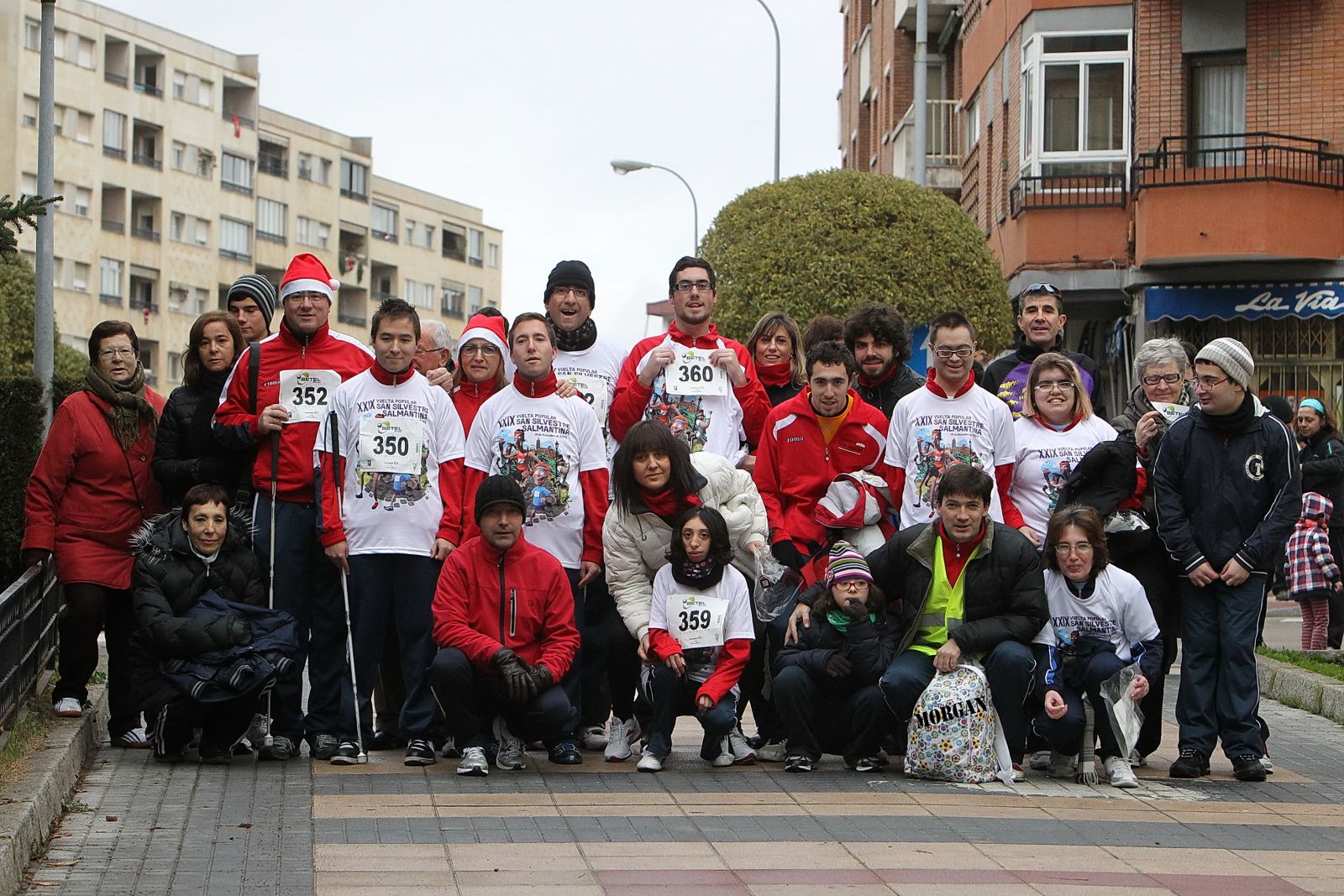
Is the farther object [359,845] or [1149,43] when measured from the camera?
[1149,43]

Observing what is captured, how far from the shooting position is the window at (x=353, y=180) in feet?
341

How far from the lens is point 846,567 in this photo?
9617mm

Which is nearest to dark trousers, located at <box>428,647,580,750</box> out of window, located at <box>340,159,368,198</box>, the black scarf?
the black scarf

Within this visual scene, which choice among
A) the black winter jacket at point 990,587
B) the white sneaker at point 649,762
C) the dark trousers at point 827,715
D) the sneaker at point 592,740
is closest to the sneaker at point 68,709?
the sneaker at point 592,740

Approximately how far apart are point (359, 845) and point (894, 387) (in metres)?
4.38

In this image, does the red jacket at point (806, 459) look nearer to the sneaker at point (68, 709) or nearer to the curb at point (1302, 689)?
the sneaker at point (68, 709)

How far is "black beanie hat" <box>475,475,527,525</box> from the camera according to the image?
9.44m

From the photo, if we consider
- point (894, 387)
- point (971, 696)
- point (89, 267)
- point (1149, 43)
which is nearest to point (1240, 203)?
point (1149, 43)

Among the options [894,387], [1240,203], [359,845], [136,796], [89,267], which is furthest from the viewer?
[89,267]

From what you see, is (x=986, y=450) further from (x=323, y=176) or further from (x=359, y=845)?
(x=323, y=176)

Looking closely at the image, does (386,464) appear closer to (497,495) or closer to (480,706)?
(497,495)

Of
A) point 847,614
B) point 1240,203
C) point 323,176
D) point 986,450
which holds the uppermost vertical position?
point 323,176

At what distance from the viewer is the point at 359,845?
24.7 feet

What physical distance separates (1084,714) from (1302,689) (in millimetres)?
4065
